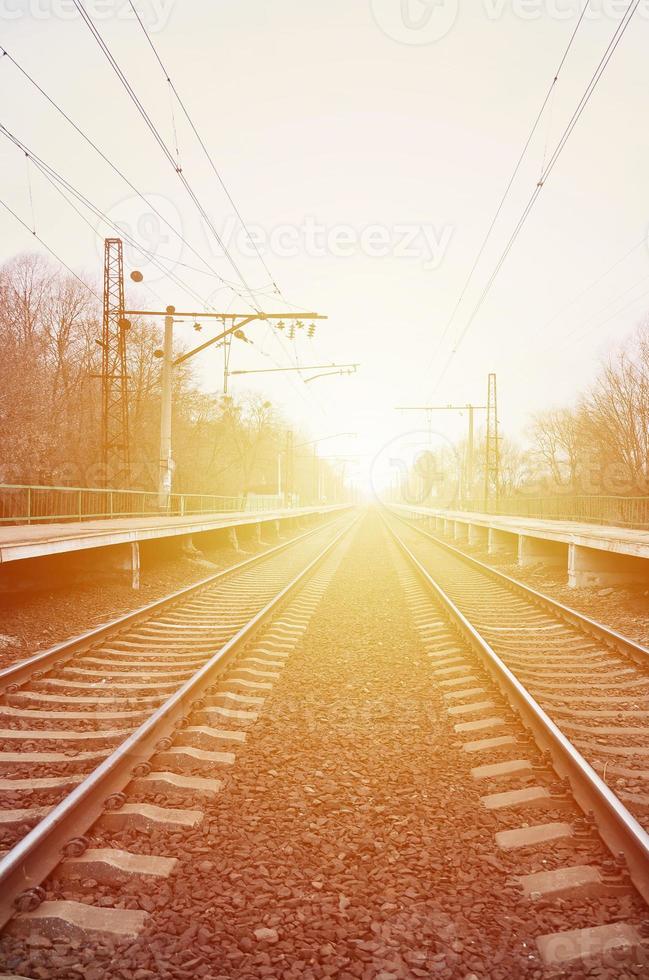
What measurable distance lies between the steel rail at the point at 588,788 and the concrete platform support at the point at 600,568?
8271mm

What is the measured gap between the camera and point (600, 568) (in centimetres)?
1348

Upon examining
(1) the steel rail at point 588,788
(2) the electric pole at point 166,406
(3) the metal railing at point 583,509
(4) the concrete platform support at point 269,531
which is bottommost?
(4) the concrete platform support at point 269,531

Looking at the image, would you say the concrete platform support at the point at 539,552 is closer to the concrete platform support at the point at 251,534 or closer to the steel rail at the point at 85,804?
the concrete platform support at the point at 251,534

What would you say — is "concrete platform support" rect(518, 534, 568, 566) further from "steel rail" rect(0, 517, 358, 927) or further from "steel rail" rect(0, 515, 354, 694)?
"steel rail" rect(0, 517, 358, 927)

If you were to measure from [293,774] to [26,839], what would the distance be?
1.77 m

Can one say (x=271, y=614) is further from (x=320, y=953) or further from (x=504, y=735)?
(x=320, y=953)

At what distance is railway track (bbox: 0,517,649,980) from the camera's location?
95.7 inches

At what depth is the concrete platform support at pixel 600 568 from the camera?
13352mm

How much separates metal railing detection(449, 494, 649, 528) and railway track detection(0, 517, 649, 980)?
18.6 meters

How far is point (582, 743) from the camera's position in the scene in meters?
4.57

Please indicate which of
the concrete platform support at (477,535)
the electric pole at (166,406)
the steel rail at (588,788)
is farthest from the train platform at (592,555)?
the electric pole at (166,406)

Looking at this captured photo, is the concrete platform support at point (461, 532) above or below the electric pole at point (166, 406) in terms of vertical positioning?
below

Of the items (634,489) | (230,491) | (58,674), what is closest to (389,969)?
(58,674)

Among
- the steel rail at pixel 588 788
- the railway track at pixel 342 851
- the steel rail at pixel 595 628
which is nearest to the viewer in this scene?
the railway track at pixel 342 851
